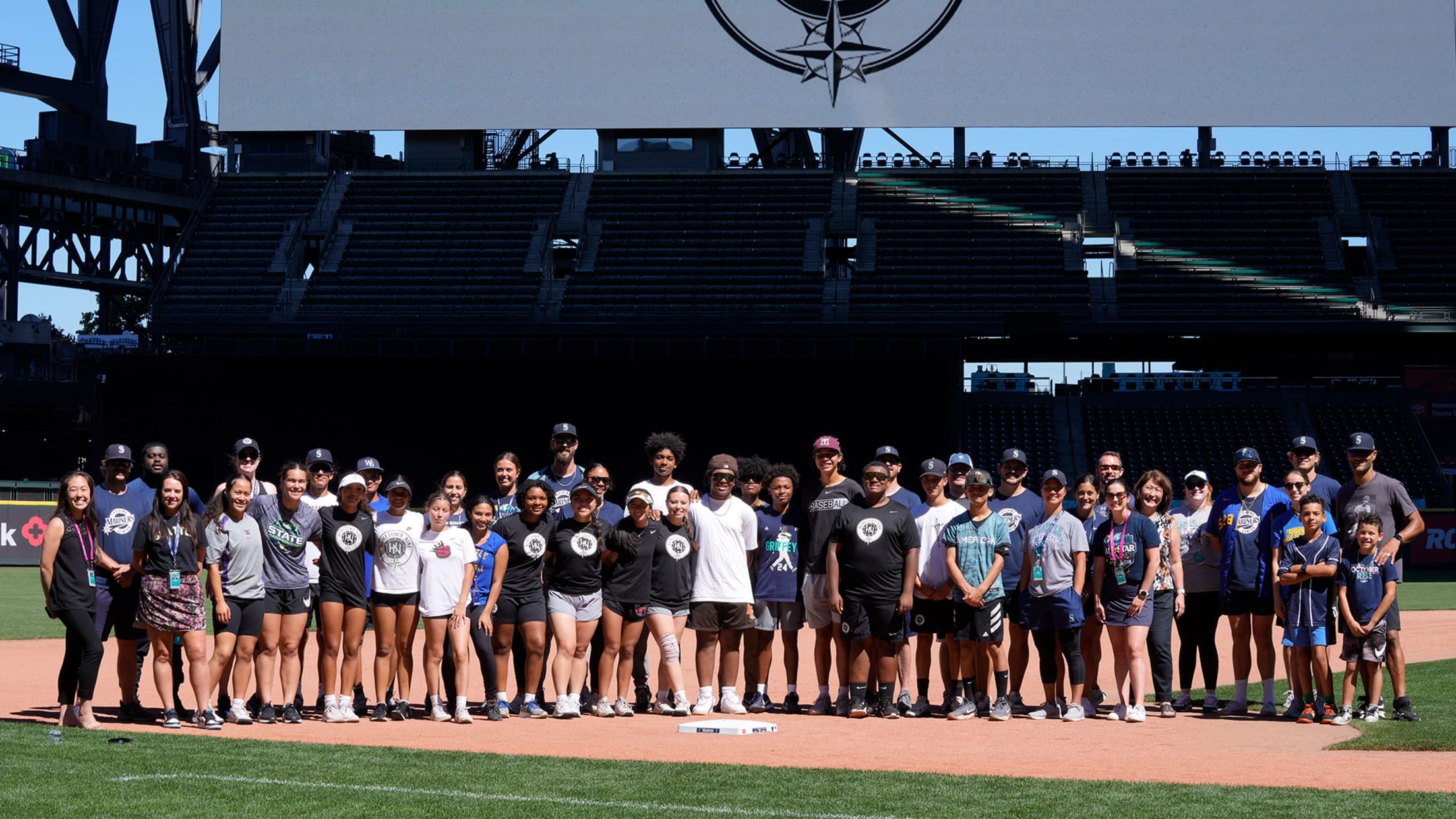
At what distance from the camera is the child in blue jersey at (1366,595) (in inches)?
401

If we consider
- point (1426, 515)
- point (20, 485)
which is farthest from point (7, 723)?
point (1426, 515)

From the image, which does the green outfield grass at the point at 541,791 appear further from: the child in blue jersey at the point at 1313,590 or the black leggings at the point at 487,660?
the child in blue jersey at the point at 1313,590

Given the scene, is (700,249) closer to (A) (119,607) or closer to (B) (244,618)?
(A) (119,607)

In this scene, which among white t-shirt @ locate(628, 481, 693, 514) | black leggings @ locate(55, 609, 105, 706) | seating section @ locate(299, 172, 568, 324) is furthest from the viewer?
seating section @ locate(299, 172, 568, 324)

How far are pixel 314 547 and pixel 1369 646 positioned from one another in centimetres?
703

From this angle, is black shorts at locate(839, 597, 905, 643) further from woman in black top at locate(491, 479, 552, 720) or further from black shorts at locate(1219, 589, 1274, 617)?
black shorts at locate(1219, 589, 1274, 617)

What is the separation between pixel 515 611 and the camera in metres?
10.5

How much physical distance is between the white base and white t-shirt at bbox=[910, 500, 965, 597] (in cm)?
160

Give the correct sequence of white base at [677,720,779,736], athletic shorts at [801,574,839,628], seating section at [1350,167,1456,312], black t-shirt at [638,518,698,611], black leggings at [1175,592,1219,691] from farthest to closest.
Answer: seating section at [1350,167,1456,312] < black leggings at [1175,592,1219,691] < athletic shorts at [801,574,839,628] < black t-shirt at [638,518,698,611] < white base at [677,720,779,736]

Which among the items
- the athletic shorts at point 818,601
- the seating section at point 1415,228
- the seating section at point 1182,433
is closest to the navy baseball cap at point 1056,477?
the athletic shorts at point 818,601

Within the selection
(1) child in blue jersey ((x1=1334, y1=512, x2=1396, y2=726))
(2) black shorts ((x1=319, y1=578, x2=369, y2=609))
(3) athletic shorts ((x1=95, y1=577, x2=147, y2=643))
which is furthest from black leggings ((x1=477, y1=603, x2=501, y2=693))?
(1) child in blue jersey ((x1=1334, y1=512, x2=1396, y2=726))

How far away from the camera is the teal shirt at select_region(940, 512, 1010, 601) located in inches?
418

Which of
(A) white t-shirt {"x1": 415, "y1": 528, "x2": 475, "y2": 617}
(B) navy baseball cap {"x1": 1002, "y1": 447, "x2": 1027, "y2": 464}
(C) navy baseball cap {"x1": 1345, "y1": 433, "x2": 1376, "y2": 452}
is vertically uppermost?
(C) navy baseball cap {"x1": 1345, "y1": 433, "x2": 1376, "y2": 452}

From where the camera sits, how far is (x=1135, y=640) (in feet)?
34.6
